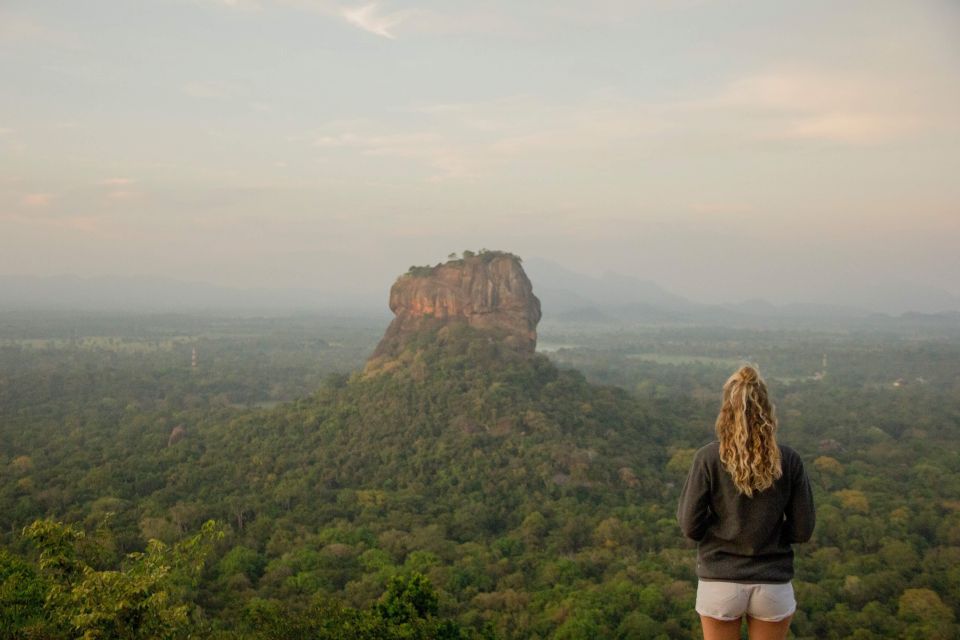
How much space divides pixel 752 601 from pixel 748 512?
1.69 feet

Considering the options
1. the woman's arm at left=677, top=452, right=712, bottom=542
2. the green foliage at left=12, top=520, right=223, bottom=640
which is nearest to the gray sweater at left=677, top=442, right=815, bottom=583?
the woman's arm at left=677, top=452, right=712, bottom=542

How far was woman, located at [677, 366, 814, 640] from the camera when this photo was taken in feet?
12.7

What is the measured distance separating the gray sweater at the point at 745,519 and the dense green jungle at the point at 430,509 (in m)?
6.75

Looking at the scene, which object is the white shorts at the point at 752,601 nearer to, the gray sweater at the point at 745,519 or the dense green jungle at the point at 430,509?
the gray sweater at the point at 745,519

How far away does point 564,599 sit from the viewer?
1898 centimetres

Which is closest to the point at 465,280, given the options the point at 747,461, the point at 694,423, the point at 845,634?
the point at 694,423

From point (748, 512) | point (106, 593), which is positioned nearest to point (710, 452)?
point (748, 512)

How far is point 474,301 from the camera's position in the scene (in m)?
42.5

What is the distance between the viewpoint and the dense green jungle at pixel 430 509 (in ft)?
46.2

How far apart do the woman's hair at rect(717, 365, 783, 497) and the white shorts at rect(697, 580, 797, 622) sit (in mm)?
565

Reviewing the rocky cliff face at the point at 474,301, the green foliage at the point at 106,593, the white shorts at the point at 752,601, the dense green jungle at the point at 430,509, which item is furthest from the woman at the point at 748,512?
the rocky cliff face at the point at 474,301

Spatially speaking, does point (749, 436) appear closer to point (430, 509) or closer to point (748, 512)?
point (748, 512)

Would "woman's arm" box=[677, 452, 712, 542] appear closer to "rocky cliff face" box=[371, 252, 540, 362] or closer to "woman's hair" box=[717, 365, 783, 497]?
"woman's hair" box=[717, 365, 783, 497]

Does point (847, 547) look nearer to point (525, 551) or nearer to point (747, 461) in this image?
point (525, 551)
